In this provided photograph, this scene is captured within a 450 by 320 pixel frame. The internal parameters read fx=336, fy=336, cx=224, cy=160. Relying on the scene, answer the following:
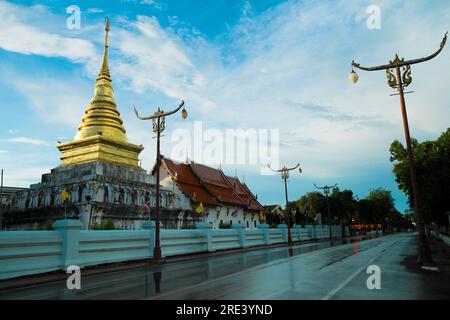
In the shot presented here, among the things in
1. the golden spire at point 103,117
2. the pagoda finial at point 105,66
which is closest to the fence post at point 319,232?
the golden spire at point 103,117

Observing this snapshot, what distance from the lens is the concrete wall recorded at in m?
10.7

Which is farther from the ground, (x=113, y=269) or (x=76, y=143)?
(x=76, y=143)

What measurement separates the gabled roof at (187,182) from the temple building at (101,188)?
1162 mm

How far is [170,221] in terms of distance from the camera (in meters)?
33.6

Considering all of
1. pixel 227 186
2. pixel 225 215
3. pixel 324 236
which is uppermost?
pixel 227 186

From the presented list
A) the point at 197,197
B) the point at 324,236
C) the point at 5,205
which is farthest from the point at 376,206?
the point at 5,205

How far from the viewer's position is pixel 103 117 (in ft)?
103

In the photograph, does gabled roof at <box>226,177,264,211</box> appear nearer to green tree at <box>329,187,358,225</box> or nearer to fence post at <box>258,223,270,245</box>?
green tree at <box>329,187,358,225</box>

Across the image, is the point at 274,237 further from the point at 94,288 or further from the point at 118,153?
the point at 94,288

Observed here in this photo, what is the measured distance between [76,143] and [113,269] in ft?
64.6

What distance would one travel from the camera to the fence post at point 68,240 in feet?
40.8

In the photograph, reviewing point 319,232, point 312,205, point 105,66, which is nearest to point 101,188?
point 105,66

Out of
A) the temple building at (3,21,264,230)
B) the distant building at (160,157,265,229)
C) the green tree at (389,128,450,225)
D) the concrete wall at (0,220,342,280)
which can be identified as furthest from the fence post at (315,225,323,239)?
the concrete wall at (0,220,342,280)

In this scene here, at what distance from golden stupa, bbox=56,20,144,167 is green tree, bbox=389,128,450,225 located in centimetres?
2257
